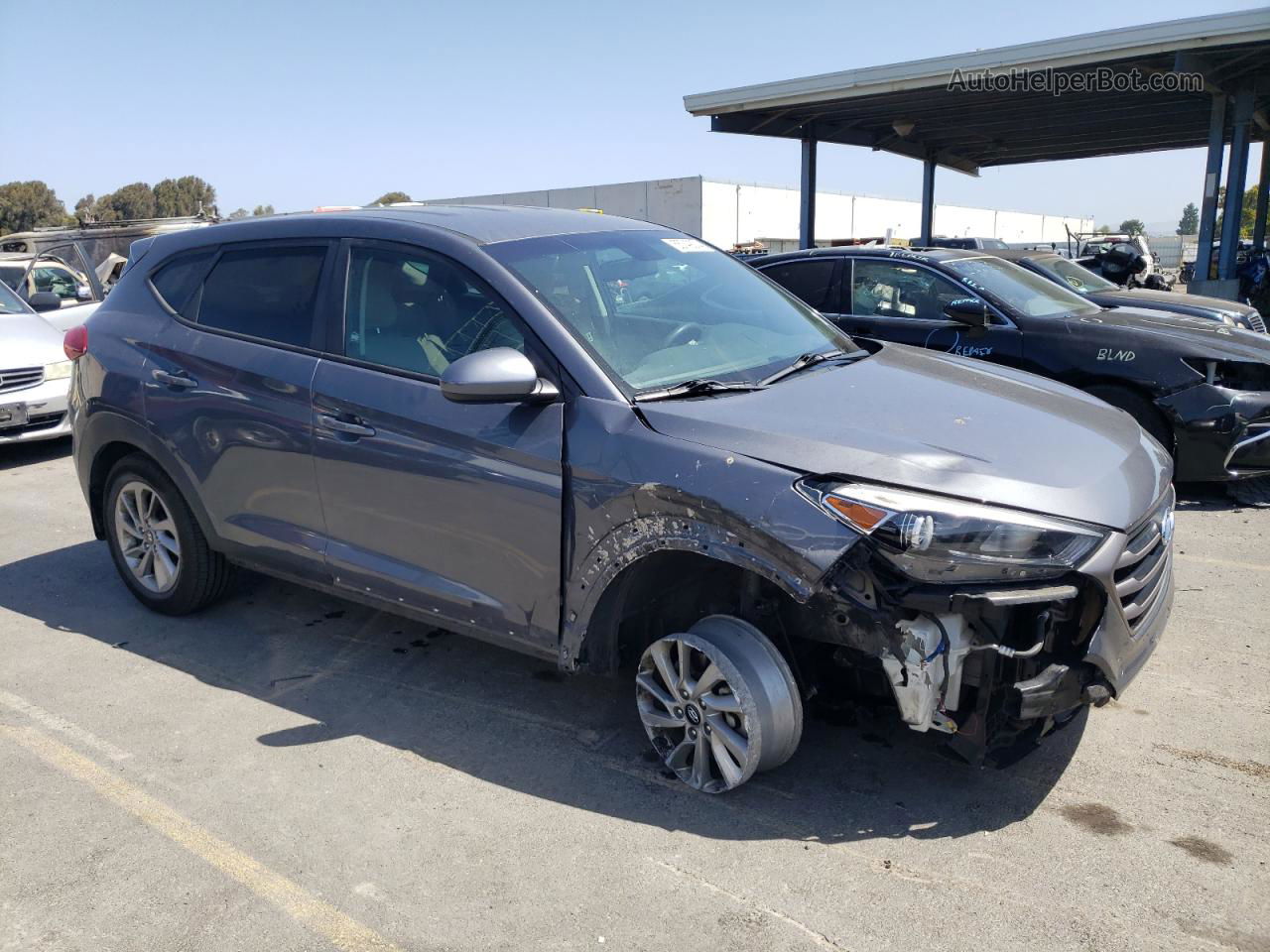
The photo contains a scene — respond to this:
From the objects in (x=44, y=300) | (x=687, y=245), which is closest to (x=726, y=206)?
(x=44, y=300)

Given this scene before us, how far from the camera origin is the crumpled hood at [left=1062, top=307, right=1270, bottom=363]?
6.51 metres

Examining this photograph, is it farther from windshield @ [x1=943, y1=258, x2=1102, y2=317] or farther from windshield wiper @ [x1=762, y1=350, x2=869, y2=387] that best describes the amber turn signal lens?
windshield @ [x1=943, y1=258, x2=1102, y2=317]

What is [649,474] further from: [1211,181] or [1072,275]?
[1211,181]

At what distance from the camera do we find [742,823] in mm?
3146

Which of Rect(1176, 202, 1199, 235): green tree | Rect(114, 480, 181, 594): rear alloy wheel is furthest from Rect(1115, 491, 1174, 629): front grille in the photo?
Rect(1176, 202, 1199, 235): green tree

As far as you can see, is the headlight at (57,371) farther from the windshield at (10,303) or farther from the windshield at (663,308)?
the windshield at (663,308)

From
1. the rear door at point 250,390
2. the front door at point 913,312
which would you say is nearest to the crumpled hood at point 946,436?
the rear door at point 250,390

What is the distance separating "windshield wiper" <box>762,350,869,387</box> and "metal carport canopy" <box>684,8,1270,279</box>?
13.2 meters

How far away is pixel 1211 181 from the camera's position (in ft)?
57.4

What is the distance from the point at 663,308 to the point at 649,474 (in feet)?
3.38

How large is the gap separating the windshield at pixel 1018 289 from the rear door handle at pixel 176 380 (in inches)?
209

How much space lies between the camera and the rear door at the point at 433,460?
3.42 metres

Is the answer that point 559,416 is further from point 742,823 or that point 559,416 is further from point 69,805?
point 69,805

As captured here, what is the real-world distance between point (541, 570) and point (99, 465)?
2.92 m
